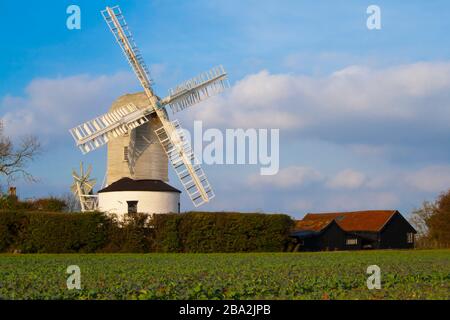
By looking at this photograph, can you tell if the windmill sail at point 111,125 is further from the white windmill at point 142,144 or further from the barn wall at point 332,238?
the barn wall at point 332,238

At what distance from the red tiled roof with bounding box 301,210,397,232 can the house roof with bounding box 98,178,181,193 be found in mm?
22608

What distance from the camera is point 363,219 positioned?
2623 inches

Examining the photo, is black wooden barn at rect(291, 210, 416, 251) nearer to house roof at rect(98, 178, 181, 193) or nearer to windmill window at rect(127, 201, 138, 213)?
house roof at rect(98, 178, 181, 193)

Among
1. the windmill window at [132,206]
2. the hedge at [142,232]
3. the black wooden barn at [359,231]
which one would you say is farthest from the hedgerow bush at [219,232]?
the black wooden barn at [359,231]

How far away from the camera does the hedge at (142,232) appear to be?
136ft

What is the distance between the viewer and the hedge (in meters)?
41.5

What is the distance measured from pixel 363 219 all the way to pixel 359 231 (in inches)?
62.6

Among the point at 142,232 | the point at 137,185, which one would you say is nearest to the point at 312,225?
the point at 137,185

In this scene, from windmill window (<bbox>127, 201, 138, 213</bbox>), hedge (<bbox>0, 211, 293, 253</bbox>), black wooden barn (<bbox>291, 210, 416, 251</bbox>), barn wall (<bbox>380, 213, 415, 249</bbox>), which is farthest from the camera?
barn wall (<bbox>380, 213, 415, 249</bbox>)

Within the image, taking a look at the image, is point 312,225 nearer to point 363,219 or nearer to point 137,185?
point 363,219

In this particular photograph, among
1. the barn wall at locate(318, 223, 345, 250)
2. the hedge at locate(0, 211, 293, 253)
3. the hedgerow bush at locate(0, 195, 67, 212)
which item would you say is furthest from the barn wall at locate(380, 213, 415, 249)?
the hedgerow bush at locate(0, 195, 67, 212)
